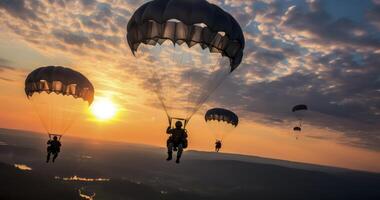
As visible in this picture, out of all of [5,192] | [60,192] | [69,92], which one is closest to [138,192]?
[60,192]

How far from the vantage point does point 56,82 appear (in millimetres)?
28562

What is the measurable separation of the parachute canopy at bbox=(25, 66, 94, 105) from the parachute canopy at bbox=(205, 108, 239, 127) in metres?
16.4

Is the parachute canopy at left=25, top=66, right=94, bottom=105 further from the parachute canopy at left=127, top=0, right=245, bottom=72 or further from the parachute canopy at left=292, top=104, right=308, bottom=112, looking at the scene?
the parachute canopy at left=292, top=104, right=308, bottom=112

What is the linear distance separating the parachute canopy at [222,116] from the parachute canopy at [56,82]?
1639 centimetres

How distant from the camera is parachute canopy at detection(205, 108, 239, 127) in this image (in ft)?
134

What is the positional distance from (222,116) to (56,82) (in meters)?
19.3

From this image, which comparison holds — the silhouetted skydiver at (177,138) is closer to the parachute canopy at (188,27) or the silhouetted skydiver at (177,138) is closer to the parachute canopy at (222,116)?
the parachute canopy at (188,27)

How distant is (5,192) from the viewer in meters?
95.8

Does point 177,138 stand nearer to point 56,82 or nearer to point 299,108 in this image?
point 56,82

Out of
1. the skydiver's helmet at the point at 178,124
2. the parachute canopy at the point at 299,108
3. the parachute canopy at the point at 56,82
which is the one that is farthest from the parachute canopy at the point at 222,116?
the skydiver's helmet at the point at 178,124

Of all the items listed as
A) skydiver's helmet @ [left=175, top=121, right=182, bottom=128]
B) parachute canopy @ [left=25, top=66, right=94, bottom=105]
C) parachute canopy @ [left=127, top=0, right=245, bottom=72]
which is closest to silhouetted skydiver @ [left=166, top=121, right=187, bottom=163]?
skydiver's helmet @ [left=175, top=121, right=182, bottom=128]

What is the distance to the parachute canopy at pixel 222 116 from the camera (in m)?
40.8

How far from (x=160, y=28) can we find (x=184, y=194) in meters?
150

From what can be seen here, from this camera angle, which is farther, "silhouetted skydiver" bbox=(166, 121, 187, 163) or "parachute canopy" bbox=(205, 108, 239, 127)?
"parachute canopy" bbox=(205, 108, 239, 127)
